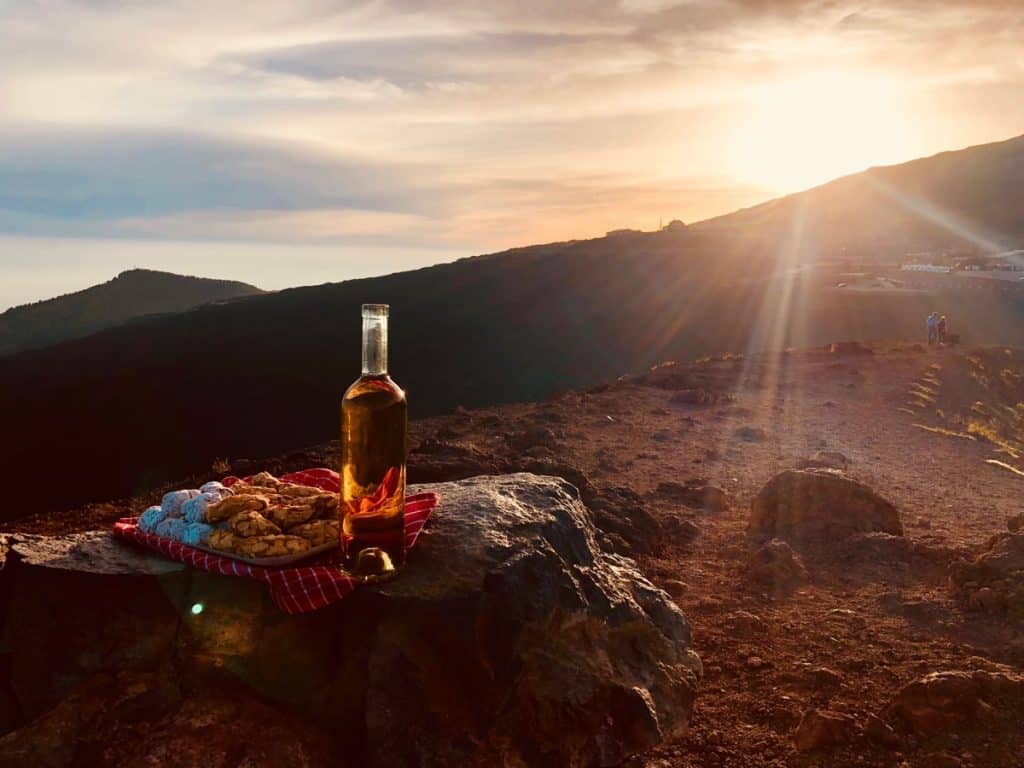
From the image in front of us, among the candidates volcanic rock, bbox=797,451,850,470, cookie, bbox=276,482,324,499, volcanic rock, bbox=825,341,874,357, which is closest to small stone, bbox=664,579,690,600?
cookie, bbox=276,482,324,499

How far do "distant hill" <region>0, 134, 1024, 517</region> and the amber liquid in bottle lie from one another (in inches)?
797

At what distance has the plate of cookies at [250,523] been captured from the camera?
8.75 feet

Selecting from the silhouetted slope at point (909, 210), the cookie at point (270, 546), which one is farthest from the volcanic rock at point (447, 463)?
the silhouetted slope at point (909, 210)

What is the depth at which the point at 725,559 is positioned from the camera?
255 inches

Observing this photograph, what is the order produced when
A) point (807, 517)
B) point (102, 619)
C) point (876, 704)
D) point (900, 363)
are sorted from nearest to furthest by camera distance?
point (102, 619) → point (876, 704) → point (807, 517) → point (900, 363)

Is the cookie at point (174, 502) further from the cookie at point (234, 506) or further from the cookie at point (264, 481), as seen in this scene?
the cookie at point (264, 481)

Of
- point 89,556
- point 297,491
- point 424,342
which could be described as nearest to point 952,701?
point 297,491

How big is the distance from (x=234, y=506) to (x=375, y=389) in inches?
31.0

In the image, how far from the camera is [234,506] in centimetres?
284

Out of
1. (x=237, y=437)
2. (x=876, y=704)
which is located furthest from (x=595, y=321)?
(x=876, y=704)

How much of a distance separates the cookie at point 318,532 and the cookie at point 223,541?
20 cm

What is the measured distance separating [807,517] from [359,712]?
5.33 m

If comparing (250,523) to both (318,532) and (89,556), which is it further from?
(89,556)

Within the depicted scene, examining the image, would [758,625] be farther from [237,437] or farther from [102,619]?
[237,437]
